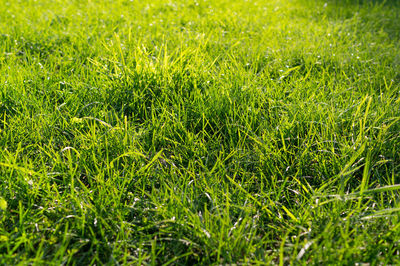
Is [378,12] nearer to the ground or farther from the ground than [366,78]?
farther from the ground

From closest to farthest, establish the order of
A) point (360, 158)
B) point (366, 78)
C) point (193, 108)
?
point (360, 158) < point (193, 108) < point (366, 78)

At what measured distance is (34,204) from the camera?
1530mm

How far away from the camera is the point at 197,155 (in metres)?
1.86

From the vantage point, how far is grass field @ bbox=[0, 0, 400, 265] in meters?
1.40

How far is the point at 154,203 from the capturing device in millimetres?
1512

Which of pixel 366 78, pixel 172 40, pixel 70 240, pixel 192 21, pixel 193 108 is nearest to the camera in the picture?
pixel 70 240

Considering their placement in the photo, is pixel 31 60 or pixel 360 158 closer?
pixel 360 158

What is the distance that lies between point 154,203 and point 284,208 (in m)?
0.53

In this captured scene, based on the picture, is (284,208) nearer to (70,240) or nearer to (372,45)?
(70,240)

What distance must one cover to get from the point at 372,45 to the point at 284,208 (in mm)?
2407

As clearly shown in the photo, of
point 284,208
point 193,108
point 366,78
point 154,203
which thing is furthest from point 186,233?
point 366,78

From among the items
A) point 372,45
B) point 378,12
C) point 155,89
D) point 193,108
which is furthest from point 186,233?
point 378,12

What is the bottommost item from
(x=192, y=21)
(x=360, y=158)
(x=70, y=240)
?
(x=70, y=240)

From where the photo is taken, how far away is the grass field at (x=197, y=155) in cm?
140
